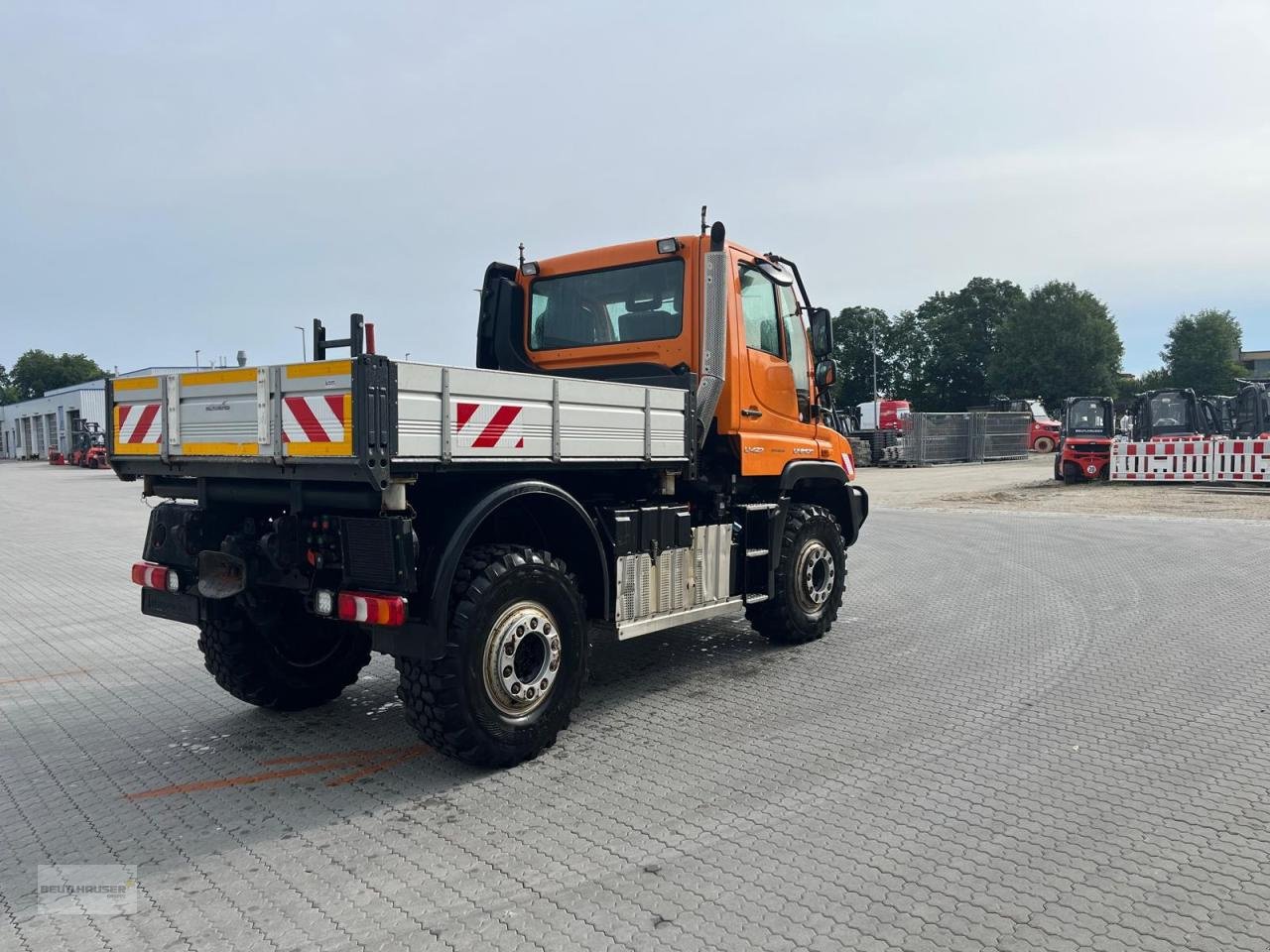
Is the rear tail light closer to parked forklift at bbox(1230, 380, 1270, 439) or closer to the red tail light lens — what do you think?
the red tail light lens

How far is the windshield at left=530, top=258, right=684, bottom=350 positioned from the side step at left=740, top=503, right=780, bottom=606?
1.43 m

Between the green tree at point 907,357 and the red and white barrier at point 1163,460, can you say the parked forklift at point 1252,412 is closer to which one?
the red and white barrier at point 1163,460

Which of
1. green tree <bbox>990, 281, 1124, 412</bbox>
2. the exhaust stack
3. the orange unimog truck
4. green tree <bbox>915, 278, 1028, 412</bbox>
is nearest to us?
the orange unimog truck

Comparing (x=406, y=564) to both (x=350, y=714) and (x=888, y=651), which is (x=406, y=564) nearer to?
(x=350, y=714)

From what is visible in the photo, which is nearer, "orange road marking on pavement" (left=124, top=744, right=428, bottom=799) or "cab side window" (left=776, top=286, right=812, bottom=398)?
"orange road marking on pavement" (left=124, top=744, right=428, bottom=799)

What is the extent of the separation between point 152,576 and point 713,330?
12.0ft

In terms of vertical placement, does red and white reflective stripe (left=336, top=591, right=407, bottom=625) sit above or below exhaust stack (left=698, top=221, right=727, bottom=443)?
below

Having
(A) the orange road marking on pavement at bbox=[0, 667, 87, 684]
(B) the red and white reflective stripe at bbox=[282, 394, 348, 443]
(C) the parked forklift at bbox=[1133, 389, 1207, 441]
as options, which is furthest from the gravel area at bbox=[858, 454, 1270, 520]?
(B) the red and white reflective stripe at bbox=[282, 394, 348, 443]

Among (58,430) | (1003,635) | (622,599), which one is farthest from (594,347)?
(58,430)

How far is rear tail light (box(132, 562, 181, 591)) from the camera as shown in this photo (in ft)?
16.5

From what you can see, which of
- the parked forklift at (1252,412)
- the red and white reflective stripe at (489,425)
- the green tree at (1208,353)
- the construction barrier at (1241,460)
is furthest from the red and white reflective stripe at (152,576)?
the green tree at (1208,353)

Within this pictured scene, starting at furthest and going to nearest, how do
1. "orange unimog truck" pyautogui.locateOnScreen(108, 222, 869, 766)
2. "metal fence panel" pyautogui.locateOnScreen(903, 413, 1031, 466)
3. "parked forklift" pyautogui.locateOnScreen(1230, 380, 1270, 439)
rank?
"metal fence panel" pyautogui.locateOnScreen(903, 413, 1031, 466) < "parked forklift" pyautogui.locateOnScreen(1230, 380, 1270, 439) < "orange unimog truck" pyautogui.locateOnScreen(108, 222, 869, 766)

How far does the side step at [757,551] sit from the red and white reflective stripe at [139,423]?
3.75 m

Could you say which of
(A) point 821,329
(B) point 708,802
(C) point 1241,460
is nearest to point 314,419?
(B) point 708,802
